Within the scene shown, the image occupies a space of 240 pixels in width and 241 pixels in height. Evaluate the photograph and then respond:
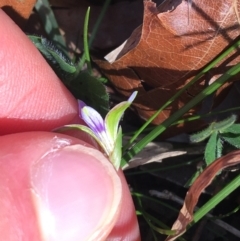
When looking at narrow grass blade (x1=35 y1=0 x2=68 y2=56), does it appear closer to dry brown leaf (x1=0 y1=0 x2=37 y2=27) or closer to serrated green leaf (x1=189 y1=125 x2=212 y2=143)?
dry brown leaf (x1=0 y1=0 x2=37 y2=27)

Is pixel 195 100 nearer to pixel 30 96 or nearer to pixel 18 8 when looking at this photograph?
pixel 30 96

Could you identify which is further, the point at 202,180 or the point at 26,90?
the point at 26,90

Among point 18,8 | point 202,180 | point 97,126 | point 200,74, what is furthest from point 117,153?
point 18,8

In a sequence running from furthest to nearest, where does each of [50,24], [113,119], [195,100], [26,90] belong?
[50,24] < [26,90] < [195,100] < [113,119]

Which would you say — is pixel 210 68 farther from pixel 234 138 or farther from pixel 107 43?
pixel 107 43

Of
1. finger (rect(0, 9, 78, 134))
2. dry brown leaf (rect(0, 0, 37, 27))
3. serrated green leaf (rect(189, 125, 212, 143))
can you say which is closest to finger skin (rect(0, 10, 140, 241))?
finger (rect(0, 9, 78, 134))

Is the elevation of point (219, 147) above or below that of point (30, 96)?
below
